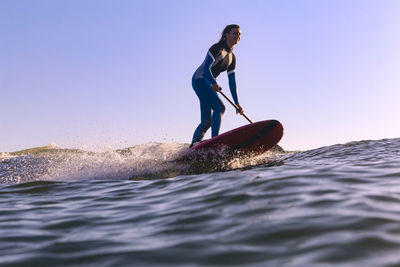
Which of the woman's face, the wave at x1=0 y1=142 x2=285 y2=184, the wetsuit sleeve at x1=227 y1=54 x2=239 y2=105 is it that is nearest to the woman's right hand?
the wetsuit sleeve at x1=227 y1=54 x2=239 y2=105

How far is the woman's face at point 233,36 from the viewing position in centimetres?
779

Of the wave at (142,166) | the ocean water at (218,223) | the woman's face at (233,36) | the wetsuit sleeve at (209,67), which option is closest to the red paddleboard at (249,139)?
the wave at (142,166)

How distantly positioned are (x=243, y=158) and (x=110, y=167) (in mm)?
2749

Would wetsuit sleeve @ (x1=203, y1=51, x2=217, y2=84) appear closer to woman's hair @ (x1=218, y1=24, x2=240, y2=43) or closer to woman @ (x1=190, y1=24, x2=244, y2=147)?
woman @ (x1=190, y1=24, x2=244, y2=147)

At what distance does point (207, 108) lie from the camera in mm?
8148

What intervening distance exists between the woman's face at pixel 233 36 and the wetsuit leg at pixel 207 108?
1.00 meters

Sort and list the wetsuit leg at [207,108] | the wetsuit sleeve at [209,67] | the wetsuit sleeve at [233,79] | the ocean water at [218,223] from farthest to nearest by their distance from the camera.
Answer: the wetsuit sleeve at [233,79] → the wetsuit sleeve at [209,67] → the wetsuit leg at [207,108] → the ocean water at [218,223]

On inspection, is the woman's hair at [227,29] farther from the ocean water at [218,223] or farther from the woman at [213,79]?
the ocean water at [218,223]

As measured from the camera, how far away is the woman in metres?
7.75

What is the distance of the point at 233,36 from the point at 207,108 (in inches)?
63.9

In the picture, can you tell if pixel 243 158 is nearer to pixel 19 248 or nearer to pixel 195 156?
pixel 195 156

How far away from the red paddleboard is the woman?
0.54 meters

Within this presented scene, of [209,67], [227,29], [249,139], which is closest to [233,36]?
[227,29]

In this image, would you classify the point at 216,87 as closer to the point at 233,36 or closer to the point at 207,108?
the point at 207,108
